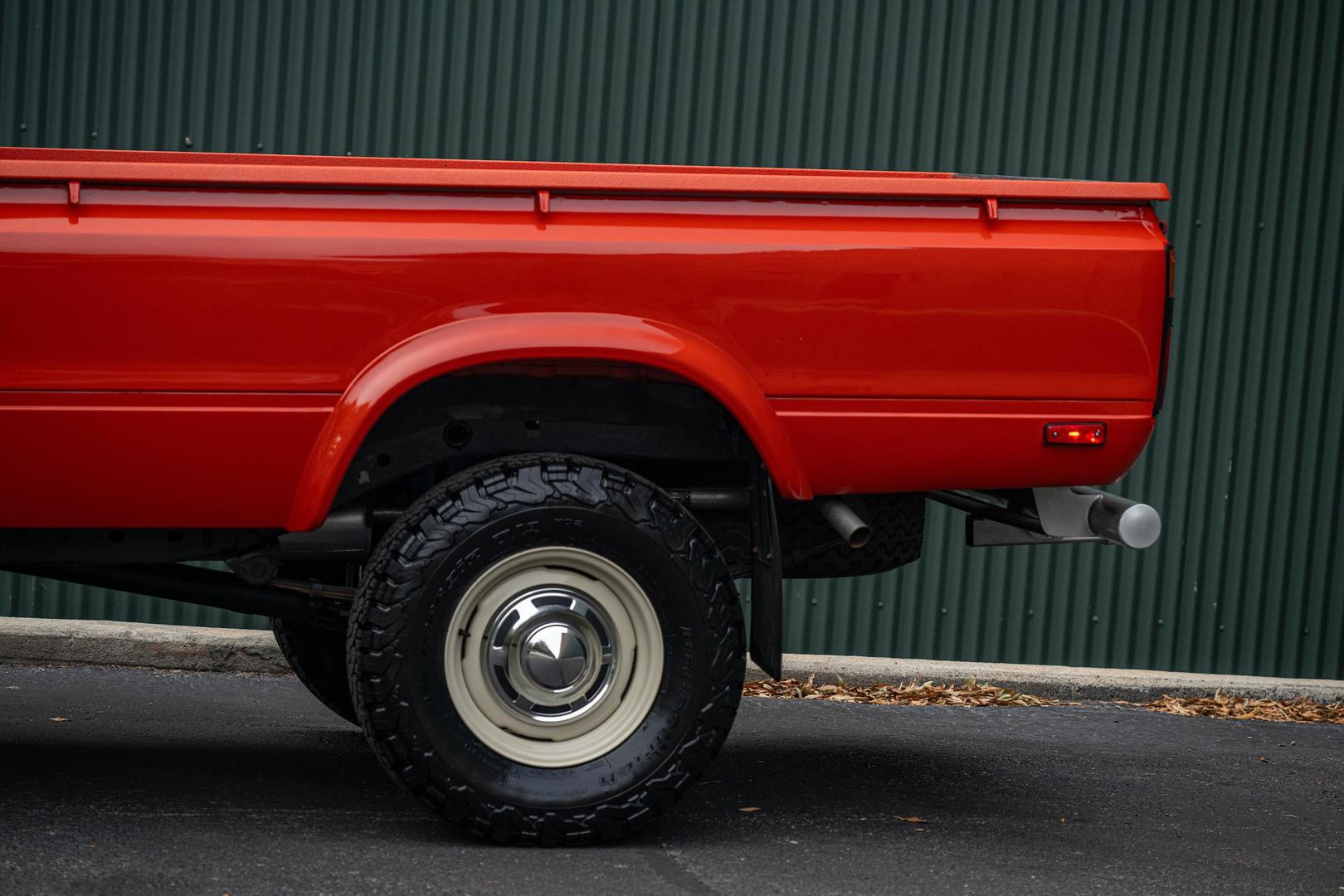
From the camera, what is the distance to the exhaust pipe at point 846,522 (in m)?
3.77

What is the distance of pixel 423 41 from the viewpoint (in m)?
6.81

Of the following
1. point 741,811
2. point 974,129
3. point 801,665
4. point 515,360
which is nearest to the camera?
point 515,360

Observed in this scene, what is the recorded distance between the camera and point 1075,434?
12.3ft

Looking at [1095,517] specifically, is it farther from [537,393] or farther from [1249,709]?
[1249,709]

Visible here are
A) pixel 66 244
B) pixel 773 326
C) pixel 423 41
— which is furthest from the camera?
→ pixel 423 41

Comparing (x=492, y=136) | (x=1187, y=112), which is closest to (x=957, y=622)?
(x=1187, y=112)

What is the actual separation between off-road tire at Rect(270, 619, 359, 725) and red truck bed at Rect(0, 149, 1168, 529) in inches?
47.7

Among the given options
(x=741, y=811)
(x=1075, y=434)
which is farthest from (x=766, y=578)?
(x=1075, y=434)

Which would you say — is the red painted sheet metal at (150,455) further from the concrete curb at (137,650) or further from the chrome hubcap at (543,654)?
the concrete curb at (137,650)

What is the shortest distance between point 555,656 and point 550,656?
0.01 meters

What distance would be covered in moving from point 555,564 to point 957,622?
12.1 feet

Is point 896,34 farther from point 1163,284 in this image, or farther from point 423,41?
point 1163,284

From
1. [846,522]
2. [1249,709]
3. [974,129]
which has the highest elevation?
[974,129]

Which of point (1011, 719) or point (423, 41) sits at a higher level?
point (423, 41)
